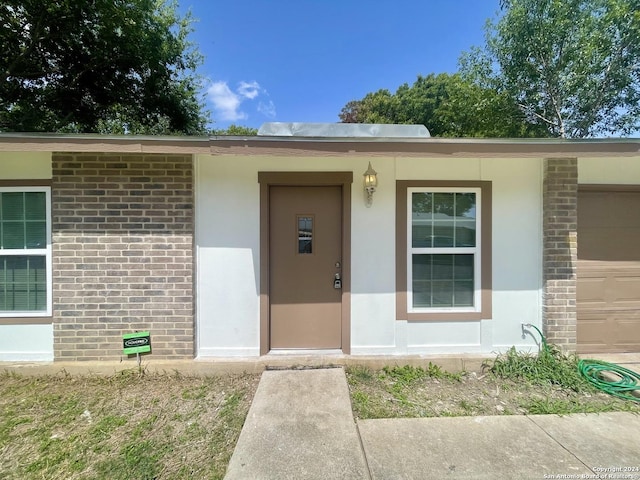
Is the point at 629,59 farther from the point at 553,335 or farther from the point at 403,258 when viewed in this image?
the point at 403,258

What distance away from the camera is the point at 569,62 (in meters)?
7.86

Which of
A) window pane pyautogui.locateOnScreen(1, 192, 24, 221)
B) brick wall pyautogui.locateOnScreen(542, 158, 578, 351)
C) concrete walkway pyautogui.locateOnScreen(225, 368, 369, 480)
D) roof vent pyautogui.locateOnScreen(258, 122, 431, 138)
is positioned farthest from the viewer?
roof vent pyautogui.locateOnScreen(258, 122, 431, 138)

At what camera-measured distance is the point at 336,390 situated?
9.93 feet

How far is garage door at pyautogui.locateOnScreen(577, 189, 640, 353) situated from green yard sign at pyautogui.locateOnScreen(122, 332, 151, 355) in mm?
5384

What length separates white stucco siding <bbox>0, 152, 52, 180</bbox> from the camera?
3410mm

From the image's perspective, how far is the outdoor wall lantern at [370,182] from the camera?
346 centimetres

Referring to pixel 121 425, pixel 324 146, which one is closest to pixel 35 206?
pixel 121 425

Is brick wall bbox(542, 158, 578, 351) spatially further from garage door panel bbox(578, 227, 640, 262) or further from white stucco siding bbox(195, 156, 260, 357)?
white stucco siding bbox(195, 156, 260, 357)

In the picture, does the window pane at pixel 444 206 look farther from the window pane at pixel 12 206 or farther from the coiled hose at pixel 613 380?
the window pane at pixel 12 206

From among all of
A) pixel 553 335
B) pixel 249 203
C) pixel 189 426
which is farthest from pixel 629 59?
pixel 189 426

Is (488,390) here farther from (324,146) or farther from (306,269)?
(324,146)

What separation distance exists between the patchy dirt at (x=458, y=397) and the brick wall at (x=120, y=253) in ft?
7.07

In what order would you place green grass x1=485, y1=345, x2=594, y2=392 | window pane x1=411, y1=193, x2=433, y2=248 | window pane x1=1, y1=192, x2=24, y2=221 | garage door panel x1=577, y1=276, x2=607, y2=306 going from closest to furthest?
1. green grass x1=485, y1=345, x2=594, y2=392
2. window pane x1=1, y1=192, x2=24, y2=221
3. window pane x1=411, y1=193, x2=433, y2=248
4. garage door panel x1=577, y1=276, x2=607, y2=306

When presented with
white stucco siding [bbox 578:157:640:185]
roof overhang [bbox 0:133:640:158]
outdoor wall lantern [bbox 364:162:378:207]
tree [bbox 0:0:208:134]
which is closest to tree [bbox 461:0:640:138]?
white stucco siding [bbox 578:157:640:185]
